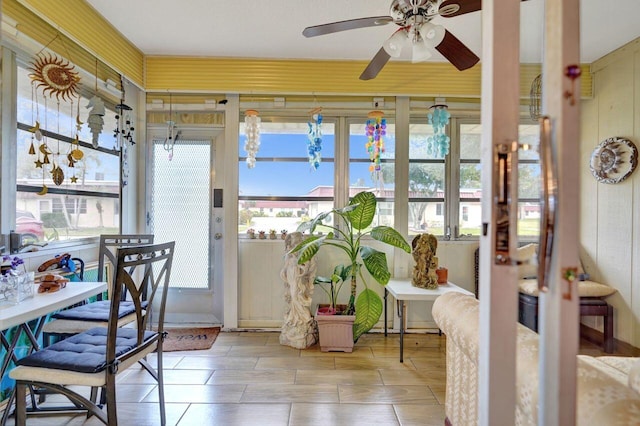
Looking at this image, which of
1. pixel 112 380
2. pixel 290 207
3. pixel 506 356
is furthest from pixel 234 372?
pixel 506 356

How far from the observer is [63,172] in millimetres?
2418

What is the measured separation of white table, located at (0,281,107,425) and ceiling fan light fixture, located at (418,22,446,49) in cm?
236

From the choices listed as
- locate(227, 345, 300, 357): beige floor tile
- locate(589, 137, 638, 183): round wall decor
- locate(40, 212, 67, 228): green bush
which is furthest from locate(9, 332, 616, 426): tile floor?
locate(589, 137, 638, 183): round wall decor

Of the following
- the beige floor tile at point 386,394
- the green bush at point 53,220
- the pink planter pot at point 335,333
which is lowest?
the beige floor tile at point 386,394

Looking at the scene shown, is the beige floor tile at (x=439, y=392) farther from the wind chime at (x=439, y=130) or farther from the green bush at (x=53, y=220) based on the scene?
the green bush at (x=53, y=220)

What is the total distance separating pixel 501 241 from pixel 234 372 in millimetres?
2461

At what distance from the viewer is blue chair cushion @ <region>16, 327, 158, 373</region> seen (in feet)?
4.91

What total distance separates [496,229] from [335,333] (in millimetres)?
2514

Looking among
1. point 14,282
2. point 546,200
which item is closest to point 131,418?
point 14,282

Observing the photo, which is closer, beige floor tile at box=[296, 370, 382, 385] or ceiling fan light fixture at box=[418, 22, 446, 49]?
ceiling fan light fixture at box=[418, 22, 446, 49]

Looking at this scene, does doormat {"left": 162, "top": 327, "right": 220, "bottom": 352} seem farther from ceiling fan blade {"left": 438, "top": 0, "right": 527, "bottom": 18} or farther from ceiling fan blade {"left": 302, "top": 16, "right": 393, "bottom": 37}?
ceiling fan blade {"left": 438, "top": 0, "right": 527, "bottom": 18}

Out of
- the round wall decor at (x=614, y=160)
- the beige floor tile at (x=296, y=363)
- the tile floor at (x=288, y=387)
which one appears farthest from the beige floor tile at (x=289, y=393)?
the round wall decor at (x=614, y=160)

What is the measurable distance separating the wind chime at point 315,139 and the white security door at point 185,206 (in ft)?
3.48

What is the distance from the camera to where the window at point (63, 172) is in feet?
7.00
